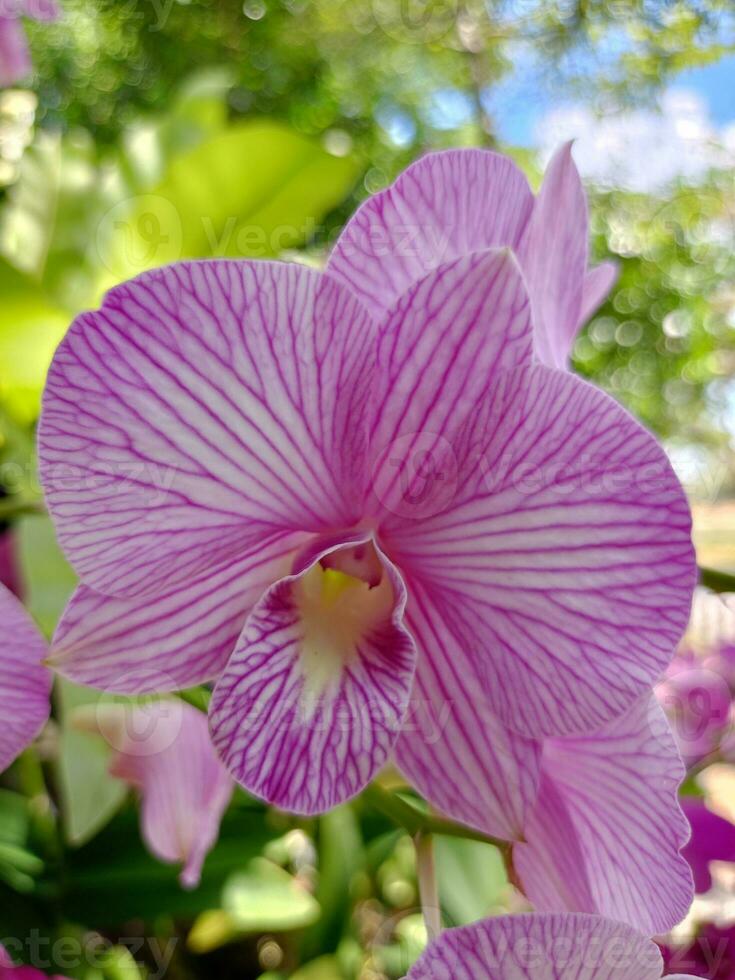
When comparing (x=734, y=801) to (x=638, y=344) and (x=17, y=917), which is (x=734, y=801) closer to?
(x=17, y=917)

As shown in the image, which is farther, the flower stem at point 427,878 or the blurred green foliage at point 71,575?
the blurred green foliage at point 71,575

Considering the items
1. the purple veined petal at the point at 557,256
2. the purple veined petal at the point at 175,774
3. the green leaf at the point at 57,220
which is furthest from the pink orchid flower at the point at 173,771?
the green leaf at the point at 57,220

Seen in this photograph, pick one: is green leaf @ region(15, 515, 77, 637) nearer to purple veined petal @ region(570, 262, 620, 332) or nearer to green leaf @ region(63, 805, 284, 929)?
green leaf @ region(63, 805, 284, 929)

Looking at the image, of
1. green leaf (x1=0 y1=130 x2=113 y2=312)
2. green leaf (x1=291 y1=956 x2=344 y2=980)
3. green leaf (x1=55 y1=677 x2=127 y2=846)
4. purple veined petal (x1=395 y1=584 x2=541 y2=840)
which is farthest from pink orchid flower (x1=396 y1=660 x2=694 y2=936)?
green leaf (x1=0 y1=130 x2=113 y2=312)

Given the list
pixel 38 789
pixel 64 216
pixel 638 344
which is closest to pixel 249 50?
pixel 638 344

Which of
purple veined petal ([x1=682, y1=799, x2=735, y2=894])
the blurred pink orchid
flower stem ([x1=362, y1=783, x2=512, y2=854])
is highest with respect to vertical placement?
flower stem ([x1=362, y1=783, x2=512, y2=854])

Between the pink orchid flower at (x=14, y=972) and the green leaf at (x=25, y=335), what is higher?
the green leaf at (x=25, y=335)

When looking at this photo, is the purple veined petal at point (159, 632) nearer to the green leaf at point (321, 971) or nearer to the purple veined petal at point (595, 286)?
the purple veined petal at point (595, 286)
